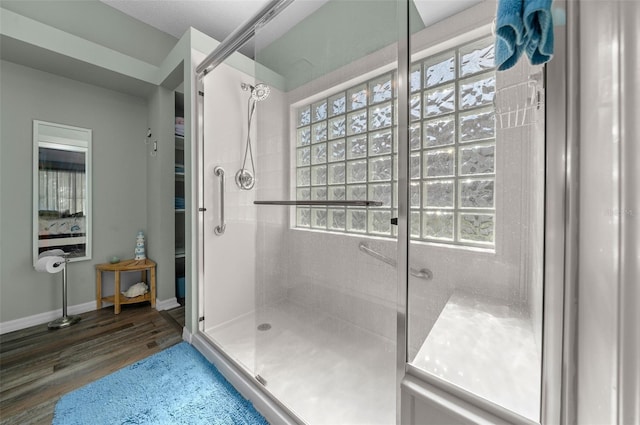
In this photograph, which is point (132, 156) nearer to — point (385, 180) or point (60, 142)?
point (60, 142)

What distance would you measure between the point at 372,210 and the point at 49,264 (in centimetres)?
261

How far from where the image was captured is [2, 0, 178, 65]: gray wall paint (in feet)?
6.50

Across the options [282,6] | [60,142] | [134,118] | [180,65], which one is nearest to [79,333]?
[60,142]

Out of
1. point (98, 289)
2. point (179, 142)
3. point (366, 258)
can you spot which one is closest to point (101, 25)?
point (179, 142)

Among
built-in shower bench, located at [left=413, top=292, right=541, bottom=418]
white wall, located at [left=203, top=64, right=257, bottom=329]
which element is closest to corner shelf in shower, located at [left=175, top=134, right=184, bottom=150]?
white wall, located at [left=203, top=64, right=257, bottom=329]

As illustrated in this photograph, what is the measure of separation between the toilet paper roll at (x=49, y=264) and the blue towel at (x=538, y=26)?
311cm

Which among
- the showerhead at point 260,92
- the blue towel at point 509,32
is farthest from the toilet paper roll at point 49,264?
the blue towel at point 509,32

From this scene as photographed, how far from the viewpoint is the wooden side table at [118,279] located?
2334 millimetres

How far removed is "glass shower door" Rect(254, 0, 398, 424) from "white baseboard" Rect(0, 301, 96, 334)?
6.07 ft

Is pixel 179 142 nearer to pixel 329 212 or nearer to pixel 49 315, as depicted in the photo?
pixel 49 315

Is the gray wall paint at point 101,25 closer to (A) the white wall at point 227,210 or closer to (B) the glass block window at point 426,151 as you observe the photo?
(A) the white wall at point 227,210

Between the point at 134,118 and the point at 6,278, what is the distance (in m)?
1.76

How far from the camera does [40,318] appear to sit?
2123 mm

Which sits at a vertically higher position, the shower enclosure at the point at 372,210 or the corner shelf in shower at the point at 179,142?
the corner shelf in shower at the point at 179,142
